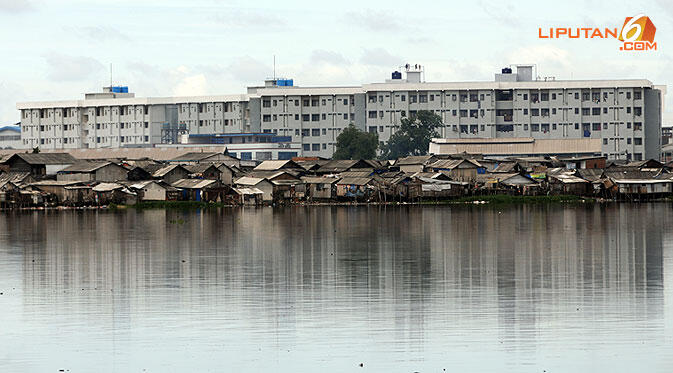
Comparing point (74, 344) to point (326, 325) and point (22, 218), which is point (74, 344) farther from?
point (22, 218)

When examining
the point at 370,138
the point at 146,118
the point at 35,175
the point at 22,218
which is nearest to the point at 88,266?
the point at 22,218

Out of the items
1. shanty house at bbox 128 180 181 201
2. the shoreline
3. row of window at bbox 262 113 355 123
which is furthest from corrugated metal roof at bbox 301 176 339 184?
row of window at bbox 262 113 355 123

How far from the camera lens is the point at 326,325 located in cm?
2016

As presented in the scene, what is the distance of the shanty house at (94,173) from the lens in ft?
251

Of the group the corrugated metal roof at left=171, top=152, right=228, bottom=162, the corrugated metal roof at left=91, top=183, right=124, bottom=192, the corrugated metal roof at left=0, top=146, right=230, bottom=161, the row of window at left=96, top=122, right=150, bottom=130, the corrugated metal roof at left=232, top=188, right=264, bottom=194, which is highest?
the row of window at left=96, top=122, right=150, bottom=130

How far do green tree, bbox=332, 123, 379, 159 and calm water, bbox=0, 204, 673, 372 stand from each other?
6150 centimetres

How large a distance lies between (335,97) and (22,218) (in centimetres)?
6320

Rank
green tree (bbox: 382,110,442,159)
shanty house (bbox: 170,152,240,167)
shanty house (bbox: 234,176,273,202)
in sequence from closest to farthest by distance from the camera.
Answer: shanty house (bbox: 234,176,273,202) → shanty house (bbox: 170,152,240,167) → green tree (bbox: 382,110,442,159)

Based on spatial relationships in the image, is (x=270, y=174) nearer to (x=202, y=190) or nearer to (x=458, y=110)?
(x=202, y=190)

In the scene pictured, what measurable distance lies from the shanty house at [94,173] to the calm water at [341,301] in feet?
109

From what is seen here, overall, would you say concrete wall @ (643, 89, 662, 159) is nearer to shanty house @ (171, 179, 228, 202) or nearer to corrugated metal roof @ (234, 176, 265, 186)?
corrugated metal roof @ (234, 176, 265, 186)

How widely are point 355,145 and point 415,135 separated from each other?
8040 millimetres

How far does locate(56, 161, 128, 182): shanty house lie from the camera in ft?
251

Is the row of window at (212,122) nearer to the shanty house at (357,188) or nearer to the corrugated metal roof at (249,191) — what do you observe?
the corrugated metal roof at (249,191)
